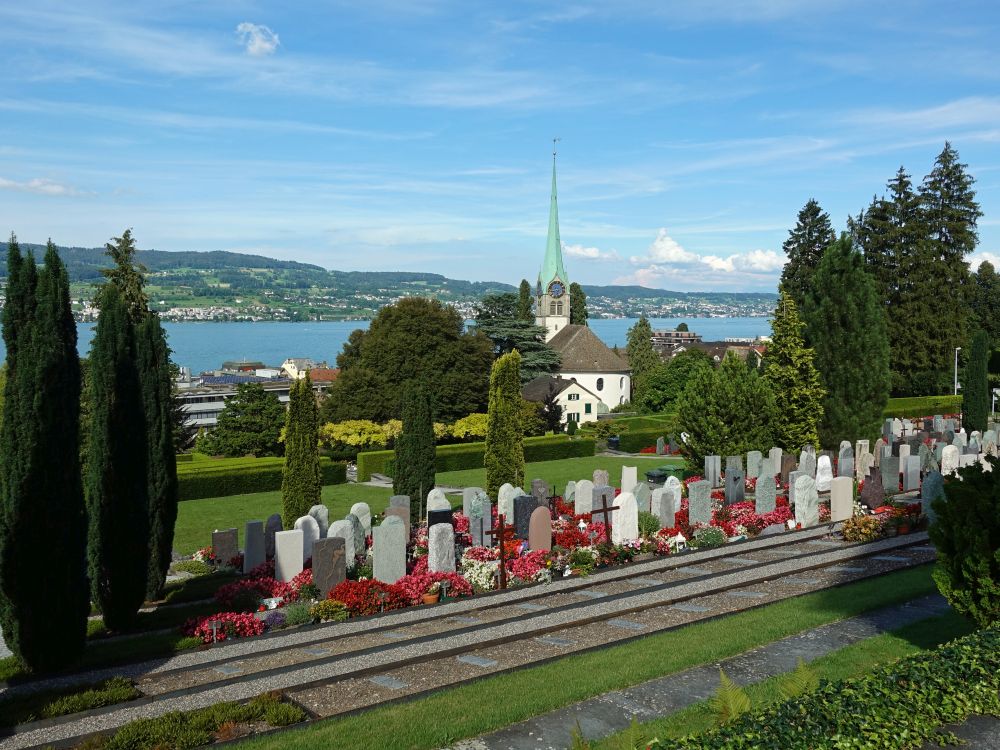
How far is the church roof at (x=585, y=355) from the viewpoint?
7738cm

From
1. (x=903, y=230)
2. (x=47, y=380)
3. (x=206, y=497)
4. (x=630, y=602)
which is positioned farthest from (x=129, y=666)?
(x=903, y=230)

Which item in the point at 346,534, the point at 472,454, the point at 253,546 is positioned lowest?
the point at 472,454

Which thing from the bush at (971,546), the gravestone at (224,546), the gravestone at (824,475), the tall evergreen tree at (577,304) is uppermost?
the tall evergreen tree at (577,304)

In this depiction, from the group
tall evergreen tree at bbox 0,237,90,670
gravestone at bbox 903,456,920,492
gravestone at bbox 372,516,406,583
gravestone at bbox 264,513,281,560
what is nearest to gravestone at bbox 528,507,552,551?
gravestone at bbox 372,516,406,583

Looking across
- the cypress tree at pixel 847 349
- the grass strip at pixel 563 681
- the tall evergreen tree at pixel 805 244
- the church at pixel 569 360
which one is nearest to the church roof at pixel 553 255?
the church at pixel 569 360

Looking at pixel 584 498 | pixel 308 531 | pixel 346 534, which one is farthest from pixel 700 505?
pixel 308 531

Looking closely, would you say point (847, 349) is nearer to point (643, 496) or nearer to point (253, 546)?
point (643, 496)

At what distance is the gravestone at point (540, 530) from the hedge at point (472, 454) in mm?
16770

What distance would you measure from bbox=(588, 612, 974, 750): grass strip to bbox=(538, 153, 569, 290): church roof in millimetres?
76463

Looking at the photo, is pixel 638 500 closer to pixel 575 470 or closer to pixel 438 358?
pixel 575 470

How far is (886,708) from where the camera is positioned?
7.25m

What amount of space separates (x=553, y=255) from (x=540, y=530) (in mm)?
70849

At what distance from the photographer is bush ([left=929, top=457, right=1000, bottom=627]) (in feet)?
32.2

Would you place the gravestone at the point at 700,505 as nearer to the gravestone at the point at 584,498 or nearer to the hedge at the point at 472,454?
the gravestone at the point at 584,498
